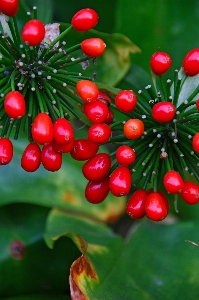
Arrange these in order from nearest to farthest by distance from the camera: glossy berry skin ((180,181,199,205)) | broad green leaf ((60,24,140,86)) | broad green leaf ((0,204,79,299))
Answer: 1. glossy berry skin ((180,181,199,205))
2. broad green leaf ((60,24,140,86))
3. broad green leaf ((0,204,79,299))

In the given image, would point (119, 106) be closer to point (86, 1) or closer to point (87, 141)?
point (87, 141)

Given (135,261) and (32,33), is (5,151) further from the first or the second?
(135,261)

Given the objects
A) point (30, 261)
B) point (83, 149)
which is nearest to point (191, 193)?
point (83, 149)

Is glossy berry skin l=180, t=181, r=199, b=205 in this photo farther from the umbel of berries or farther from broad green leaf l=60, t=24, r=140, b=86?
broad green leaf l=60, t=24, r=140, b=86

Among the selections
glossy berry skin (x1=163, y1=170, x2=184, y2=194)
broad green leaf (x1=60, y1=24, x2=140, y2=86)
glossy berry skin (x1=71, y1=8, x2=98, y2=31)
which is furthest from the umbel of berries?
broad green leaf (x1=60, y1=24, x2=140, y2=86)

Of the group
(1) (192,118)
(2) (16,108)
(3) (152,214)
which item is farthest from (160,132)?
(2) (16,108)

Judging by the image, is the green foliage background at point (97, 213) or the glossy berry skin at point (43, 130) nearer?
the glossy berry skin at point (43, 130)

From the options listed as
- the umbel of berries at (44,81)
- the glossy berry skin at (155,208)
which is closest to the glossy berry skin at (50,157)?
the umbel of berries at (44,81)

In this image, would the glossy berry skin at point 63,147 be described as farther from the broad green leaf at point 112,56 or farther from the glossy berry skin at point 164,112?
the broad green leaf at point 112,56
